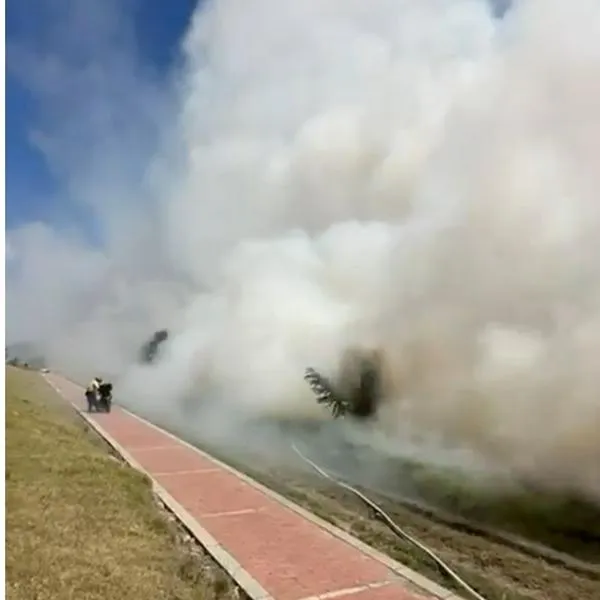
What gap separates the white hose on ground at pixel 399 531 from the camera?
151 inches

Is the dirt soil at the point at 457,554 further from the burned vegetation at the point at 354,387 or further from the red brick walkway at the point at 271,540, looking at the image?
the burned vegetation at the point at 354,387

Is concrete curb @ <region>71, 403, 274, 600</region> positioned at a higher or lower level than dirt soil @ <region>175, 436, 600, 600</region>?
higher

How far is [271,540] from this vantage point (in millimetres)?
4297

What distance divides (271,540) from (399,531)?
125 centimetres

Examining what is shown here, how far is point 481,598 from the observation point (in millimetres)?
3588

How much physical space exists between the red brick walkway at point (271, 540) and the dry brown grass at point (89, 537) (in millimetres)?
298

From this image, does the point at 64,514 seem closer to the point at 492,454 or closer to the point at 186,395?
the point at 492,454

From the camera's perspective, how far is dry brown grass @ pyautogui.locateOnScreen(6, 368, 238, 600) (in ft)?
10.2

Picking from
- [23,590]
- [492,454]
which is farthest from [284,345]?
[23,590]

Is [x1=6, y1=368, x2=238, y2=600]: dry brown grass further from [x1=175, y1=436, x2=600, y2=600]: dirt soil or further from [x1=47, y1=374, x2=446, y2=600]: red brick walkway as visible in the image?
[x1=175, y1=436, x2=600, y2=600]: dirt soil

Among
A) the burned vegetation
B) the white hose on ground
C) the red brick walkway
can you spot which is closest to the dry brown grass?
the red brick walkway

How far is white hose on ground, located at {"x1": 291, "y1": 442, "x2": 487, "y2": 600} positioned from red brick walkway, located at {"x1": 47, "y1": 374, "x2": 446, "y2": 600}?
45 cm

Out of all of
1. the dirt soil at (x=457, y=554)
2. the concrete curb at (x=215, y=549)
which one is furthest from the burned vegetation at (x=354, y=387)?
the concrete curb at (x=215, y=549)

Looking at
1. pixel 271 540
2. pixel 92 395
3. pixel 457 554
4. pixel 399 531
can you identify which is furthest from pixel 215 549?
pixel 92 395
